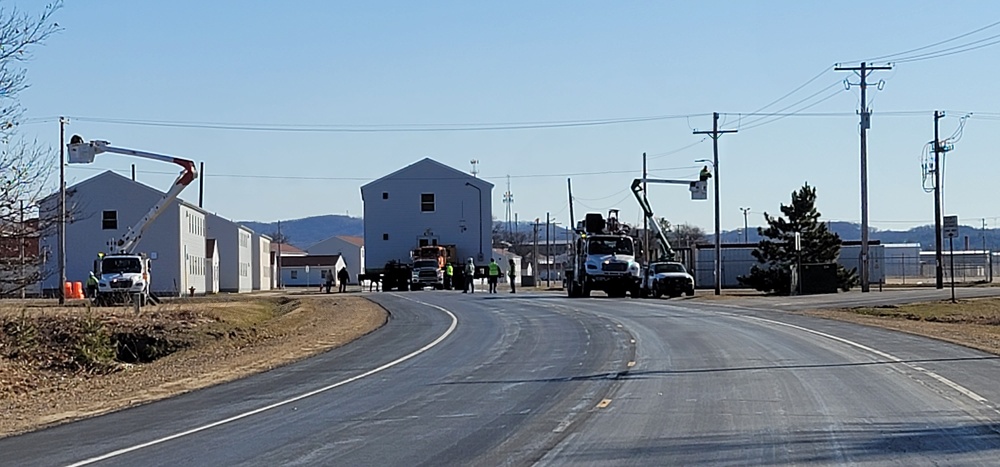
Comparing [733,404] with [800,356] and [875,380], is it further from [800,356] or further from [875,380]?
[800,356]

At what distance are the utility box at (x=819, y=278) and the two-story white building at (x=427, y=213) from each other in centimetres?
2503

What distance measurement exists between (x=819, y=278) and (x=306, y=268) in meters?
86.5

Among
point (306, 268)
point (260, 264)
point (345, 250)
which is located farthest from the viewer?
point (345, 250)

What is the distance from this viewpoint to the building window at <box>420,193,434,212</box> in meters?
76.9

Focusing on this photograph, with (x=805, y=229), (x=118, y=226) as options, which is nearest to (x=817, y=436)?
(x=805, y=229)

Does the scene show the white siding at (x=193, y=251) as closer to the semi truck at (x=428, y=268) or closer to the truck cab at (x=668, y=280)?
the semi truck at (x=428, y=268)

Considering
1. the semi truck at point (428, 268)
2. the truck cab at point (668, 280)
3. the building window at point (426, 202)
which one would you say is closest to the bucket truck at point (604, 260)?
the truck cab at point (668, 280)

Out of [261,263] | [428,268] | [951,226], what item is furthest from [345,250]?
[951,226]

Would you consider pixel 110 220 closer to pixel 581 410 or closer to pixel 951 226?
pixel 951 226

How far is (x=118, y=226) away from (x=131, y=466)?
60903mm

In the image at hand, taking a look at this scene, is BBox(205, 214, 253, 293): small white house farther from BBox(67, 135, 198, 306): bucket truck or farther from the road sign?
the road sign

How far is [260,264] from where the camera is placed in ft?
327

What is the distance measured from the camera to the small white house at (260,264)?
9725 cm

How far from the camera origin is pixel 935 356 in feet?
69.7
